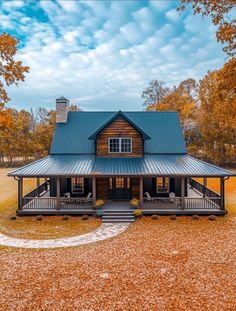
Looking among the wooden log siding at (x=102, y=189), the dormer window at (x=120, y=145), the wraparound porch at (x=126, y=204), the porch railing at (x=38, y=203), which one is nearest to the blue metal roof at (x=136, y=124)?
the dormer window at (x=120, y=145)

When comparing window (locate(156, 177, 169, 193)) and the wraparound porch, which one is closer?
the wraparound porch

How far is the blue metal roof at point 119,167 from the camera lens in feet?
55.2

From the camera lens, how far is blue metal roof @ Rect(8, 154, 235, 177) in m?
16.8

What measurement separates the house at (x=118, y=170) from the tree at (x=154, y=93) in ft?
99.1

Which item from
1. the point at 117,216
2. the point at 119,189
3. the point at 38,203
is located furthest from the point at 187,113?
the point at 38,203

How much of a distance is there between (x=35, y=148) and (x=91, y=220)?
35712 mm

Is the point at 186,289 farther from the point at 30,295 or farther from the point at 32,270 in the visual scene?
the point at 32,270

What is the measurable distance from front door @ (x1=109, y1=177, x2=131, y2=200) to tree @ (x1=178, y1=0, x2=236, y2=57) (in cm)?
1169

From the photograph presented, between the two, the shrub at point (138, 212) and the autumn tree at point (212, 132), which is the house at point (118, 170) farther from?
the autumn tree at point (212, 132)

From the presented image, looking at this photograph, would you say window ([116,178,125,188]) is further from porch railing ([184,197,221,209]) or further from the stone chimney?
the stone chimney

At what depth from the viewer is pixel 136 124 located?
21.5 meters

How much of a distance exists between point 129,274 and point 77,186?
1086cm

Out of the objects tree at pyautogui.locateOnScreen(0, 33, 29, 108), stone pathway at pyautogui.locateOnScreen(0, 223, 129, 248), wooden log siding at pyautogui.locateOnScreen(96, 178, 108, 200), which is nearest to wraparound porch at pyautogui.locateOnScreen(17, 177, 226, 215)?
wooden log siding at pyautogui.locateOnScreen(96, 178, 108, 200)

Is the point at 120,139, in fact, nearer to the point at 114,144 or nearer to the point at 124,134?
the point at 124,134
